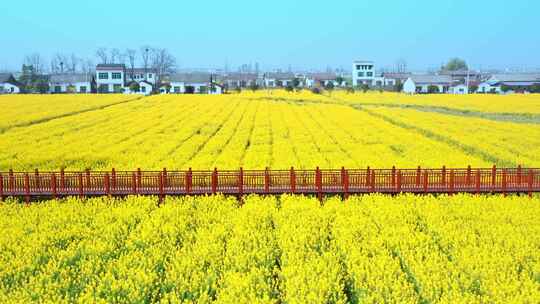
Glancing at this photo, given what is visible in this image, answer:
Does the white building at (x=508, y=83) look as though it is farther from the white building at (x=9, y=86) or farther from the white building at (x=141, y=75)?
the white building at (x=9, y=86)

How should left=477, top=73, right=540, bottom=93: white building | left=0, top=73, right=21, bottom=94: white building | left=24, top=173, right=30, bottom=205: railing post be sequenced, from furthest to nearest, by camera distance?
left=477, top=73, right=540, bottom=93: white building, left=0, top=73, right=21, bottom=94: white building, left=24, top=173, right=30, bottom=205: railing post

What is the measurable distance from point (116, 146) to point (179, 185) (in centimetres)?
1437

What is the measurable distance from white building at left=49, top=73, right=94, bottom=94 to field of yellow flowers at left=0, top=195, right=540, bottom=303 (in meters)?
115

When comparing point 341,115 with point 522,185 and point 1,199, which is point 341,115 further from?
point 1,199

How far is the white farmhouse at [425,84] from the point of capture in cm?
13838

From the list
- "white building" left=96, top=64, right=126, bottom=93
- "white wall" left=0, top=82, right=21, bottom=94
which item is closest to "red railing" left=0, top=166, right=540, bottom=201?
"white wall" left=0, top=82, right=21, bottom=94

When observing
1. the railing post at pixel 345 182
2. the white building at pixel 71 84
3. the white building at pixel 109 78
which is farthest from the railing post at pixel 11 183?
the white building at pixel 109 78

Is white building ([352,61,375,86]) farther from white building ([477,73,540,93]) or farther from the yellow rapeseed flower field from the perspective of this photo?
A: the yellow rapeseed flower field

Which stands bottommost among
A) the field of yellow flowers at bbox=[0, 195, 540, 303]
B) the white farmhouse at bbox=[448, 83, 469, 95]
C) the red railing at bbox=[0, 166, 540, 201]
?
the field of yellow flowers at bbox=[0, 195, 540, 303]

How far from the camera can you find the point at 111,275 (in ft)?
39.1

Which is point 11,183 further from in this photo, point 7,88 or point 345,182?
point 7,88

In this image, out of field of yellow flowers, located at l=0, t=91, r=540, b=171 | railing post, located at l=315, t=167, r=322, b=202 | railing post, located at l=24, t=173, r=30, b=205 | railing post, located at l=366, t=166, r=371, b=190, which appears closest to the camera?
railing post, located at l=24, t=173, r=30, b=205

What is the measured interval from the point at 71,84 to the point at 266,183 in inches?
4686

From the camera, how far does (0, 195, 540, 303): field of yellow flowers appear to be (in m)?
11.1
